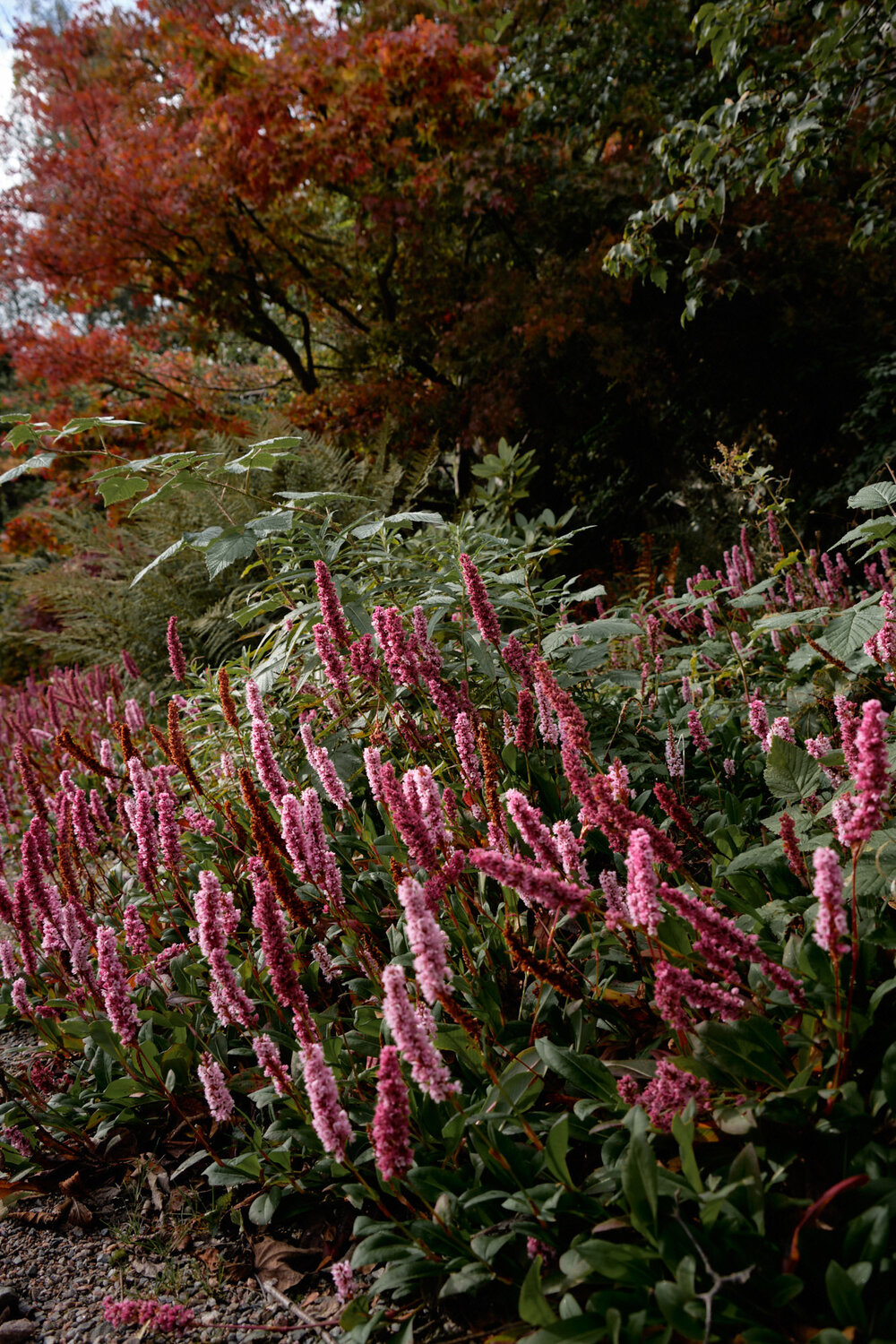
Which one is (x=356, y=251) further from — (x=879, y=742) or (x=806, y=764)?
(x=879, y=742)

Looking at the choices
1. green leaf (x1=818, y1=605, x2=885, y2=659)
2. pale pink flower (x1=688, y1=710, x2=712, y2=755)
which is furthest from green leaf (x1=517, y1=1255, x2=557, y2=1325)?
pale pink flower (x1=688, y1=710, x2=712, y2=755)

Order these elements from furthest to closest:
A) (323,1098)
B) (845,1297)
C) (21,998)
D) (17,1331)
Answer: (21,998) → (17,1331) → (323,1098) → (845,1297)

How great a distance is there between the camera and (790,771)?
1854 mm

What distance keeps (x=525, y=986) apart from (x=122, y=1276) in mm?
1031

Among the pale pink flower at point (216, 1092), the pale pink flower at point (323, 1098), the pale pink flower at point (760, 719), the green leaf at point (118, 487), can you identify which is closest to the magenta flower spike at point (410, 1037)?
the pale pink flower at point (323, 1098)

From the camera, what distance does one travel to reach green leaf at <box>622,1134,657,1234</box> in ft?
3.87

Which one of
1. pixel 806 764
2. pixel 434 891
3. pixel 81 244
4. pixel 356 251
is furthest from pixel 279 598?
pixel 356 251

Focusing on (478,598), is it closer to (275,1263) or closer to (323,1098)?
(323,1098)

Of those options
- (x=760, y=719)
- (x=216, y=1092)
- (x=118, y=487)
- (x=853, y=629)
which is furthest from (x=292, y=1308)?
(x=118, y=487)

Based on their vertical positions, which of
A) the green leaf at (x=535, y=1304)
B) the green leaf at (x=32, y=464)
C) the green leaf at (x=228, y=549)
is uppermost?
the green leaf at (x=32, y=464)

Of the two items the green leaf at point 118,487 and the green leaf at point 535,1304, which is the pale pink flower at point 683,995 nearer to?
the green leaf at point 535,1304

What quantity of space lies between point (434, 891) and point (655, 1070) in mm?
511

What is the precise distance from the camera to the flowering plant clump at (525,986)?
46.2 inches

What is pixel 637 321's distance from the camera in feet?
25.2
